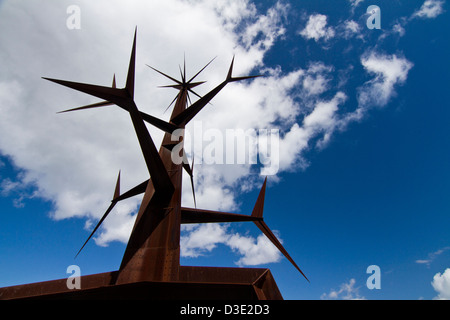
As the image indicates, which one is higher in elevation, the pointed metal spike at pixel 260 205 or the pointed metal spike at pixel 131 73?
the pointed metal spike at pixel 131 73

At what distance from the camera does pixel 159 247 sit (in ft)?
26.7

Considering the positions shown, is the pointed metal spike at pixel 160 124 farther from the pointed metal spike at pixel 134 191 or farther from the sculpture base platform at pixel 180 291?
the sculpture base platform at pixel 180 291

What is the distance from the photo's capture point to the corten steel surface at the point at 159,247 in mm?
4875

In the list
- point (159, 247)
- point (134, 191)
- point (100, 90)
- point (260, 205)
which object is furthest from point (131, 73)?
point (260, 205)

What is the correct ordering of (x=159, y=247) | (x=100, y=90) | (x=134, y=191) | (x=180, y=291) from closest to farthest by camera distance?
(x=180, y=291), (x=100, y=90), (x=159, y=247), (x=134, y=191)

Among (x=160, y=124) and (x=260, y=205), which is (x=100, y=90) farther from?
(x=260, y=205)

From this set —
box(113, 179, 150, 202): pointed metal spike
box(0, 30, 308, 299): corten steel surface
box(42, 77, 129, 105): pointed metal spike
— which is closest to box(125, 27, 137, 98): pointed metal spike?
box(0, 30, 308, 299): corten steel surface

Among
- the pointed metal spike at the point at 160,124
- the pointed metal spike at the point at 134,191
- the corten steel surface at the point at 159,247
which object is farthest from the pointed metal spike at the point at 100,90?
the pointed metal spike at the point at 134,191

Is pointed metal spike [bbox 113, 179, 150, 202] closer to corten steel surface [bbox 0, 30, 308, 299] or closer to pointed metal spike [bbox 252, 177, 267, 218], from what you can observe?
corten steel surface [bbox 0, 30, 308, 299]

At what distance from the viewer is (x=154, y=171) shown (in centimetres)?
817
